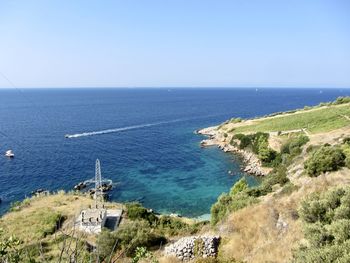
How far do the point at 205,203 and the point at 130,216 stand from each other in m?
15.1

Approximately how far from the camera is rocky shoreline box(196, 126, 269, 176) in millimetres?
66000

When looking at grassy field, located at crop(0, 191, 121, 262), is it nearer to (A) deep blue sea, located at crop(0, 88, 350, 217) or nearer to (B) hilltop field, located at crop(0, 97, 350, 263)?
(B) hilltop field, located at crop(0, 97, 350, 263)

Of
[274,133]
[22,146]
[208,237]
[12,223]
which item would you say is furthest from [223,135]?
[208,237]

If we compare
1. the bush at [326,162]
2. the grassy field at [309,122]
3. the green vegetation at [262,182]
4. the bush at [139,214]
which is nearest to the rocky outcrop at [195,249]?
the green vegetation at [262,182]

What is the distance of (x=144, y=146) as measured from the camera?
9175cm

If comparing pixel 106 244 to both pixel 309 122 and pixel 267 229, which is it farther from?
pixel 309 122

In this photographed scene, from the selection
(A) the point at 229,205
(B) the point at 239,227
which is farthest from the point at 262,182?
(B) the point at 239,227

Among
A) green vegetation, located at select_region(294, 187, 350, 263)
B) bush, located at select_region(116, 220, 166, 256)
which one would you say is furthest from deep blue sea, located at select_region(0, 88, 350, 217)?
green vegetation, located at select_region(294, 187, 350, 263)

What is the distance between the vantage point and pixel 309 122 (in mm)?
85188

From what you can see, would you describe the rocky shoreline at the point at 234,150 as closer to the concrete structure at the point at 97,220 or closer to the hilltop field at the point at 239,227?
the hilltop field at the point at 239,227

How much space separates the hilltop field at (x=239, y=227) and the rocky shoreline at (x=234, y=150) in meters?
8.97

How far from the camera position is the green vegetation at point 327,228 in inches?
513

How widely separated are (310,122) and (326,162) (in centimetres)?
5698

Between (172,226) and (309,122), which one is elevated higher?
(309,122)
